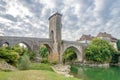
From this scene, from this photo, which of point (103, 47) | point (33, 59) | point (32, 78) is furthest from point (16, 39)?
point (32, 78)

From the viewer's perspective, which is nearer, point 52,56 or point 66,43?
point 52,56

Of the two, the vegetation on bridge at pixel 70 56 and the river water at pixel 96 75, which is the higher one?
the vegetation on bridge at pixel 70 56

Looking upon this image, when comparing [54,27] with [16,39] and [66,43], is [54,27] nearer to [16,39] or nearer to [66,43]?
[66,43]

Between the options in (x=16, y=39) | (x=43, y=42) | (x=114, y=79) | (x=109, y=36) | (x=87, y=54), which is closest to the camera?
(x=114, y=79)

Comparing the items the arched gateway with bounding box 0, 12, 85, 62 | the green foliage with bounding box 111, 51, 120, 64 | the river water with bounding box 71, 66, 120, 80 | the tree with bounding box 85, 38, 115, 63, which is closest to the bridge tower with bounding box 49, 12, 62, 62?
the arched gateway with bounding box 0, 12, 85, 62

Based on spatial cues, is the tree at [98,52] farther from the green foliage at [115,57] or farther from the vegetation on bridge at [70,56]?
Answer: the vegetation on bridge at [70,56]

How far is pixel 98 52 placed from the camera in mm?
60656

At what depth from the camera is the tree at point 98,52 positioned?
2388 inches

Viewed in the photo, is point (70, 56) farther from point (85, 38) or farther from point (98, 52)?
point (85, 38)

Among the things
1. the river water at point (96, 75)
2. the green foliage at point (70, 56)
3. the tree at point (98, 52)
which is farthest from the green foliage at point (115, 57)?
the river water at point (96, 75)

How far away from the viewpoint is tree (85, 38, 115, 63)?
6066 cm

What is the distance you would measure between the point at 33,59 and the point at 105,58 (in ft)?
81.5

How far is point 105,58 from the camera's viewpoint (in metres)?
61.8

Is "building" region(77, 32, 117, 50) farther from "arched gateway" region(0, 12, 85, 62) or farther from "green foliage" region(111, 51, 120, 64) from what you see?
"arched gateway" region(0, 12, 85, 62)
